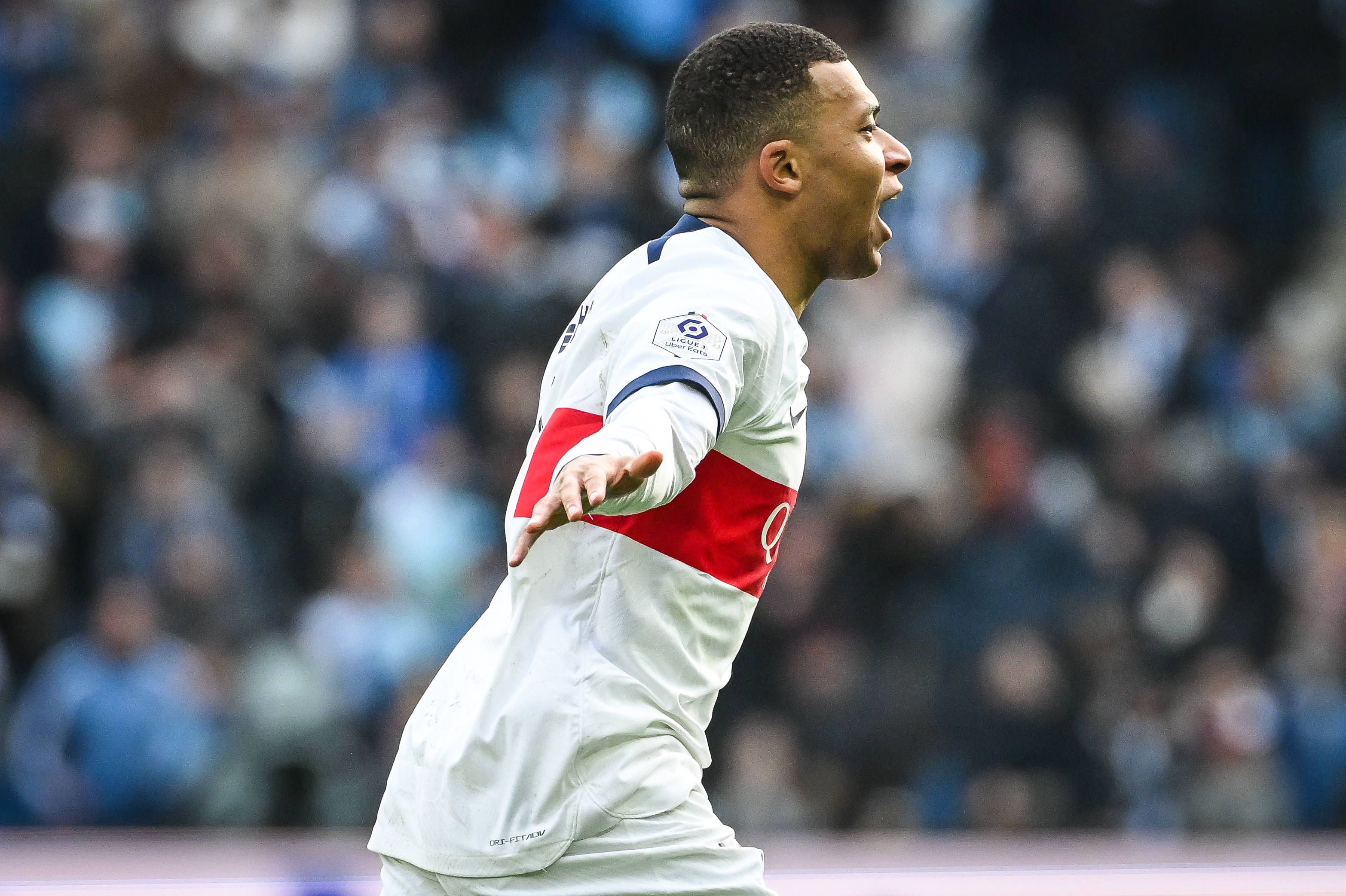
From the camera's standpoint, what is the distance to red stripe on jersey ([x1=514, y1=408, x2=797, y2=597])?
3.03 m

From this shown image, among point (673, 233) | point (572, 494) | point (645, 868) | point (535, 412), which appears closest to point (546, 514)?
point (572, 494)

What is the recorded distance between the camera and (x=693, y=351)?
2852 millimetres

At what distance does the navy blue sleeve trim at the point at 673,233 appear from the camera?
316 centimetres

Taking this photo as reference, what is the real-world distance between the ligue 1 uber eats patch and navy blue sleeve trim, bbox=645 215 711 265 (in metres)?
0.26

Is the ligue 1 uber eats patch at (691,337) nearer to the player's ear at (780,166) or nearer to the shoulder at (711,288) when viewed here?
the shoulder at (711,288)

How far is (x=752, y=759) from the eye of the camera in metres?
8.39

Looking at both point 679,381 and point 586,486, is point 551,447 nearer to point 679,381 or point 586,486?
point 679,381

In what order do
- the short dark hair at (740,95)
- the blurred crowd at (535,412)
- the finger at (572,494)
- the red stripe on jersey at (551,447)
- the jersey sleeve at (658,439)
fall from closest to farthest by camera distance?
the finger at (572,494), the jersey sleeve at (658,439), the red stripe on jersey at (551,447), the short dark hair at (740,95), the blurred crowd at (535,412)

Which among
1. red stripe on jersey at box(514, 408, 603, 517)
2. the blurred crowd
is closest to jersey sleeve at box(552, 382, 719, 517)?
red stripe on jersey at box(514, 408, 603, 517)

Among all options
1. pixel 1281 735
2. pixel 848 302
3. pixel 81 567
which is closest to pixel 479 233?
pixel 848 302

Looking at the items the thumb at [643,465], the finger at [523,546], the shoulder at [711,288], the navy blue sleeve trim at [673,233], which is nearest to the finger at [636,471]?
the thumb at [643,465]

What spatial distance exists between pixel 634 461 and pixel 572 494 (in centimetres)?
11

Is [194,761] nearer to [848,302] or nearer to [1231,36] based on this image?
[848,302]

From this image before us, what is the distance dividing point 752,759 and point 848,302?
279cm
